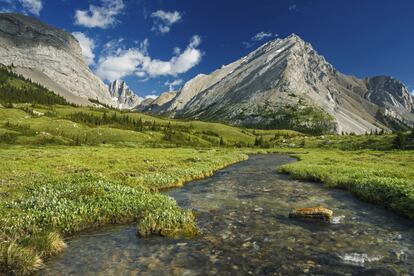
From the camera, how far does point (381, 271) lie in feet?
41.9

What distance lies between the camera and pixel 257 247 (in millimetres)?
15398

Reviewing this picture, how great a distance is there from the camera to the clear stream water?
13.0m

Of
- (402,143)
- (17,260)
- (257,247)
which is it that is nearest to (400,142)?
(402,143)

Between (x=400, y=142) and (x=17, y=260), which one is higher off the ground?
(x=400, y=142)

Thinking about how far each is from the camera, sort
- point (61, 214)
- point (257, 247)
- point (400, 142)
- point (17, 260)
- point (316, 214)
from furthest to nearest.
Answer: point (400, 142) < point (316, 214) < point (61, 214) < point (257, 247) < point (17, 260)

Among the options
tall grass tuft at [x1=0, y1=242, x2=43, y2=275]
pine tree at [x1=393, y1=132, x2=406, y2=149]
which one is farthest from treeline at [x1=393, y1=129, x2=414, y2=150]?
tall grass tuft at [x1=0, y1=242, x2=43, y2=275]

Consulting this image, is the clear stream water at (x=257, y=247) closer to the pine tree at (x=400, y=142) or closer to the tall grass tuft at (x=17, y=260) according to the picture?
the tall grass tuft at (x=17, y=260)

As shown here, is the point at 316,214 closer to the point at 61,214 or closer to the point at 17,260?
the point at 61,214

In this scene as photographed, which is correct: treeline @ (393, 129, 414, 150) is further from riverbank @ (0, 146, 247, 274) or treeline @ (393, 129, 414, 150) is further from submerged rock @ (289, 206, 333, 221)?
riverbank @ (0, 146, 247, 274)

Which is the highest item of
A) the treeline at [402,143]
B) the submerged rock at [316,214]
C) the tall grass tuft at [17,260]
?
the treeline at [402,143]

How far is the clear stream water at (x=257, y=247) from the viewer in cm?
1303

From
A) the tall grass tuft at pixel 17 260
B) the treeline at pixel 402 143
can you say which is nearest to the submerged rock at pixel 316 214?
the tall grass tuft at pixel 17 260

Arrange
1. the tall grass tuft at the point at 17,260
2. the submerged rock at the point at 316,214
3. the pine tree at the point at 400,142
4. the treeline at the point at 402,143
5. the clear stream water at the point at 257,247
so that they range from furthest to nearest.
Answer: the pine tree at the point at 400,142 → the treeline at the point at 402,143 → the submerged rock at the point at 316,214 → the clear stream water at the point at 257,247 → the tall grass tuft at the point at 17,260

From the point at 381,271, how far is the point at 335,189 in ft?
67.3
